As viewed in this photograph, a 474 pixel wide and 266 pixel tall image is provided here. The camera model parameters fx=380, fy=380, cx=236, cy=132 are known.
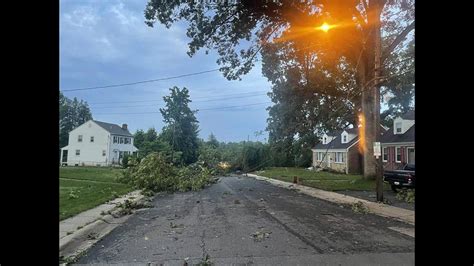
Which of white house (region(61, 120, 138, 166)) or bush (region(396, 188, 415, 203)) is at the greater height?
white house (region(61, 120, 138, 166))

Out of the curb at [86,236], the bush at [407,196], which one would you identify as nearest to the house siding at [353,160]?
the bush at [407,196]

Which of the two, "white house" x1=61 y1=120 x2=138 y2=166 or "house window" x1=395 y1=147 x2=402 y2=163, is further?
"house window" x1=395 y1=147 x2=402 y2=163

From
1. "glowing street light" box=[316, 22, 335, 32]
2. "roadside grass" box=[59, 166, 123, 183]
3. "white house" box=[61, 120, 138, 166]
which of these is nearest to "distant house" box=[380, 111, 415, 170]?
"glowing street light" box=[316, 22, 335, 32]

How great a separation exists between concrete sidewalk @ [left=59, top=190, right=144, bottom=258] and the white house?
1016cm

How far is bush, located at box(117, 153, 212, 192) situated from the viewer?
19109 mm

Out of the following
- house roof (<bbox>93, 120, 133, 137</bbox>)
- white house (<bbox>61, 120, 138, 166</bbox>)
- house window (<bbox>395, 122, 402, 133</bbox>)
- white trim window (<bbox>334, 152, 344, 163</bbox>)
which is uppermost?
house window (<bbox>395, 122, 402, 133</bbox>)

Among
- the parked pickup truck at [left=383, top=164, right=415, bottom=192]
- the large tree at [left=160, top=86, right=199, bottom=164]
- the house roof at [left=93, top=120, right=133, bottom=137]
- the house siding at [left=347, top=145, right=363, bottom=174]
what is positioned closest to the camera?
the large tree at [left=160, top=86, right=199, bottom=164]

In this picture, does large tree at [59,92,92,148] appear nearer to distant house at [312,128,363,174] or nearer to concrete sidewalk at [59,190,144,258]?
concrete sidewalk at [59,190,144,258]

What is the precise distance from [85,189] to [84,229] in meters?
9.29

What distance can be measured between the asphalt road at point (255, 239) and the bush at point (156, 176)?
7381 millimetres
